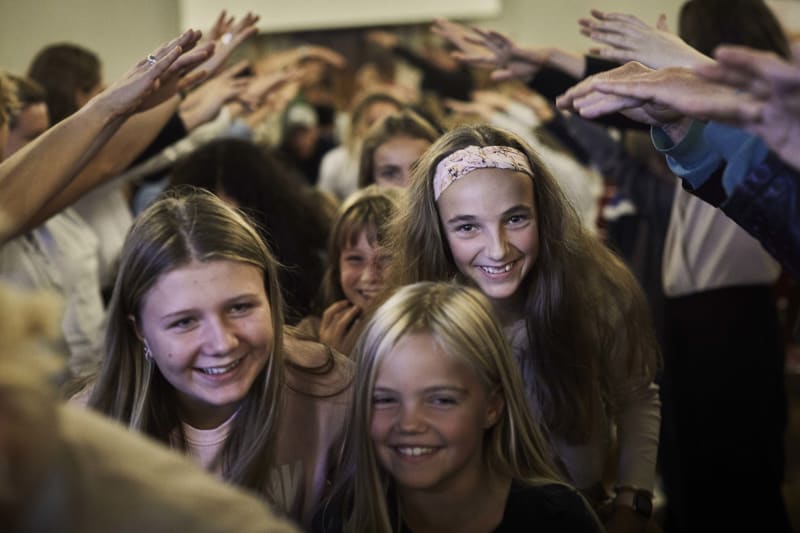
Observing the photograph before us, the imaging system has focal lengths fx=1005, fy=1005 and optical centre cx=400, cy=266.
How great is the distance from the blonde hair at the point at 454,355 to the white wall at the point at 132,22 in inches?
188

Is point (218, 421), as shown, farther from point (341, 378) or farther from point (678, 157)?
point (678, 157)

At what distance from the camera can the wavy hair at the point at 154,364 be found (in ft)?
5.71

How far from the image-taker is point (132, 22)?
21.2 feet

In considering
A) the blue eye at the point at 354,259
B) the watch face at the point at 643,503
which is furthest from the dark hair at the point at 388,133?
the watch face at the point at 643,503

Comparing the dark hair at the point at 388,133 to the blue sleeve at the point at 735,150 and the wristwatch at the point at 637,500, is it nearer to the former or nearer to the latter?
the wristwatch at the point at 637,500

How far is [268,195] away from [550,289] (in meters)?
1.07

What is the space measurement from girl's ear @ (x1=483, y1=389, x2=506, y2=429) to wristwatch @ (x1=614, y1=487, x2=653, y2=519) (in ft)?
1.96

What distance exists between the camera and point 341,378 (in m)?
1.92

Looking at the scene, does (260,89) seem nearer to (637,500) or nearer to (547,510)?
(637,500)

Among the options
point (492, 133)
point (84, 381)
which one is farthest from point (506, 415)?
point (84, 381)

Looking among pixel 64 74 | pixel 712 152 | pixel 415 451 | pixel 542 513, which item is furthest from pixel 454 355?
pixel 64 74

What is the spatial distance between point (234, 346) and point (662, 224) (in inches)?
91.3

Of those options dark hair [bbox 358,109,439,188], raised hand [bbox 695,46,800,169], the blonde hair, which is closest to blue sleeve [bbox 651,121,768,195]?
raised hand [bbox 695,46,800,169]

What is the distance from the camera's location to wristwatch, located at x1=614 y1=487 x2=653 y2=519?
83.0 inches
